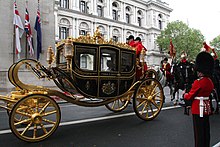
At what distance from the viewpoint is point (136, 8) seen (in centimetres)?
5175

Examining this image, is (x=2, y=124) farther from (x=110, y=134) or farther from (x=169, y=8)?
(x=169, y=8)

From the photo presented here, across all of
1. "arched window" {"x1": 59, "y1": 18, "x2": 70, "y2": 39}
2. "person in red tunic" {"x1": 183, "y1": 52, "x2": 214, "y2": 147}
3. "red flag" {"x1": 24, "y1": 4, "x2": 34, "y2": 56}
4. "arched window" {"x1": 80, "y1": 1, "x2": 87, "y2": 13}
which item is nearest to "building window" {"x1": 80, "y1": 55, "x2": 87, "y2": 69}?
"person in red tunic" {"x1": 183, "y1": 52, "x2": 214, "y2": 147}

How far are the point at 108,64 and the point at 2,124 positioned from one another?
324cm

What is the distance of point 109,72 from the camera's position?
556 centimetres

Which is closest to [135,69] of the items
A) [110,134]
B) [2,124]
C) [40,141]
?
[110,134]

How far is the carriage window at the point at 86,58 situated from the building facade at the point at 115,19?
3109cm

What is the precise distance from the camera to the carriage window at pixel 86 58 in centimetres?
511

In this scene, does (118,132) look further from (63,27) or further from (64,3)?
(64,3)

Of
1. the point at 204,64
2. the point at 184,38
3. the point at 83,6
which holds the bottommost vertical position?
the point at 204,64

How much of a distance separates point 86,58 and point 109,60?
733 mm

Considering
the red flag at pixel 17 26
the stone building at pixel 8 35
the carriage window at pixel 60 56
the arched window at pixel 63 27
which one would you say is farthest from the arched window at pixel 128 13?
the carriage window at pixel 60 56

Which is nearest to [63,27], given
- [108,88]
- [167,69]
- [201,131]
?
[167,69]

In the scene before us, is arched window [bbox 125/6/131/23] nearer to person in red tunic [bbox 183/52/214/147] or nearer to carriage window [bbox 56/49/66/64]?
carriage window [bbox 56/49/66/64]

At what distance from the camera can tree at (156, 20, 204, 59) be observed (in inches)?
1697
